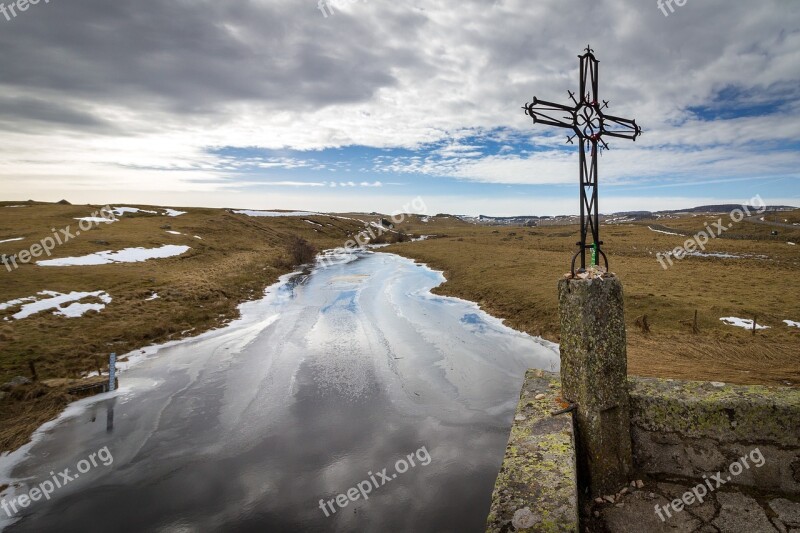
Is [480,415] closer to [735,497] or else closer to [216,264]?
[735,497]

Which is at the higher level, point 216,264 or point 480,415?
point 216,264

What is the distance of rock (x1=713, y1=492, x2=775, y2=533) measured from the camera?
412 centimetres

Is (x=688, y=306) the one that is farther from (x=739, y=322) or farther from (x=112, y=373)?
(x=112, y=373)

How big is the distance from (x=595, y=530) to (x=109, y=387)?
15327mm

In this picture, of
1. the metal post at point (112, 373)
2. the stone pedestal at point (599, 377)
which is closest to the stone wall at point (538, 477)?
the stone pedestal at point (599, 377)

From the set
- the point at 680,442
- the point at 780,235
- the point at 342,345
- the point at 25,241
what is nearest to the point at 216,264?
the point at 25,241

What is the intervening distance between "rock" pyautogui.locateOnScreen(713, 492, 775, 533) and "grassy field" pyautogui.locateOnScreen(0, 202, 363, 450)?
49.3 ft

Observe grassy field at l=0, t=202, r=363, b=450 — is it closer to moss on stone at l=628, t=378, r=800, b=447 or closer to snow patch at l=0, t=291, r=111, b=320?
snow patch at l=0, t=291, r=111, b=320

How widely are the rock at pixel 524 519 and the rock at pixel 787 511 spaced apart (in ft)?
10.1

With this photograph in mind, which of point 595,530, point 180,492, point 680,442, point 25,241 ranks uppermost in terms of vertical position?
point 25,241

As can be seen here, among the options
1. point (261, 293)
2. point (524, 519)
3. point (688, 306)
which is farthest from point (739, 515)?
point (261, 293)

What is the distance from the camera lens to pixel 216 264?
41219mm

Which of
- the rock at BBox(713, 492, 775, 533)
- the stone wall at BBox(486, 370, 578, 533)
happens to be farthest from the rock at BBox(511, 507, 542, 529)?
the rock at BBox(713, 492, 775, 533)

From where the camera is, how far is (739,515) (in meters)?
4.27
